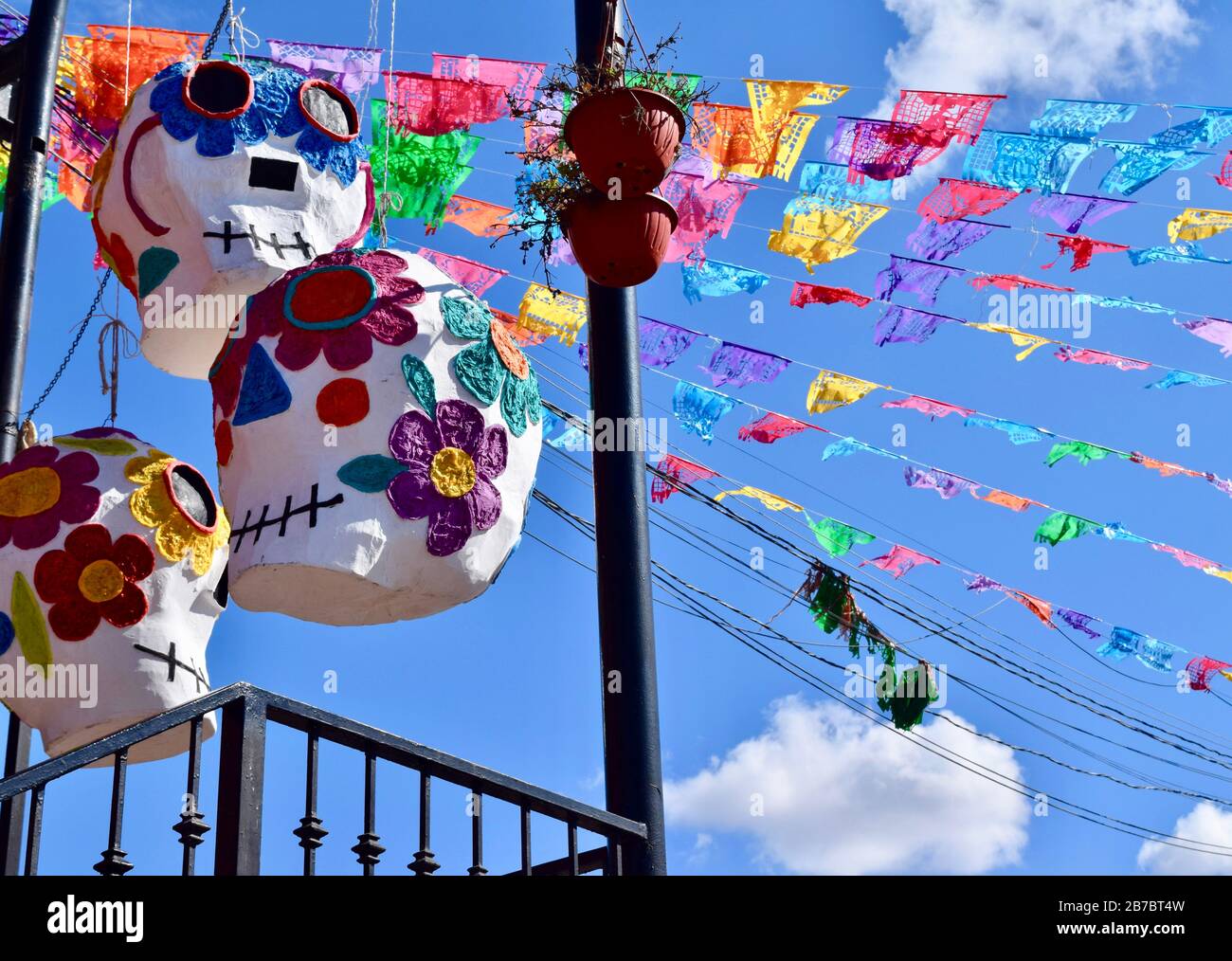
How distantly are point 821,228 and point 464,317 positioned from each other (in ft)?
15.3

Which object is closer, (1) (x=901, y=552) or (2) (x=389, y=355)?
(2) (x=389, y=355)

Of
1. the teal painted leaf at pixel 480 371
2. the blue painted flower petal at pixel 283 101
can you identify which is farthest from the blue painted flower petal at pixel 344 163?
the teal painted leaf at pixel 480 371

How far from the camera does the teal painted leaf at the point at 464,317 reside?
14.1 feet

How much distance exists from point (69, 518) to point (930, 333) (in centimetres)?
569

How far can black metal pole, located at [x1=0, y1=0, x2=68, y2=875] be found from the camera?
21.0 feet

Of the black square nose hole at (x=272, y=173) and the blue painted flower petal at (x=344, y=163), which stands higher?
the blue painted flower petal at (x=344, y=163)

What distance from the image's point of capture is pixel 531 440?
14.5ft

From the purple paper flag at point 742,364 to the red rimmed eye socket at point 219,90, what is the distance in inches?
194

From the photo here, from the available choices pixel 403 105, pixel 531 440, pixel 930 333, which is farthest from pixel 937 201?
pixel 531 440

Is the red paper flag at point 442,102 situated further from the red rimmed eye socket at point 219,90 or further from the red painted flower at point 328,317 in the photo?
the red painted flower at point 328,317

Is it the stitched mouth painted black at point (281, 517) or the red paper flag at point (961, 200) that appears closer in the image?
the stitched mouth painted black at point (281, 517)

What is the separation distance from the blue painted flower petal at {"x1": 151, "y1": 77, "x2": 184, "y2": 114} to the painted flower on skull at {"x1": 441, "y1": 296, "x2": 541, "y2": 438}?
123 cm
